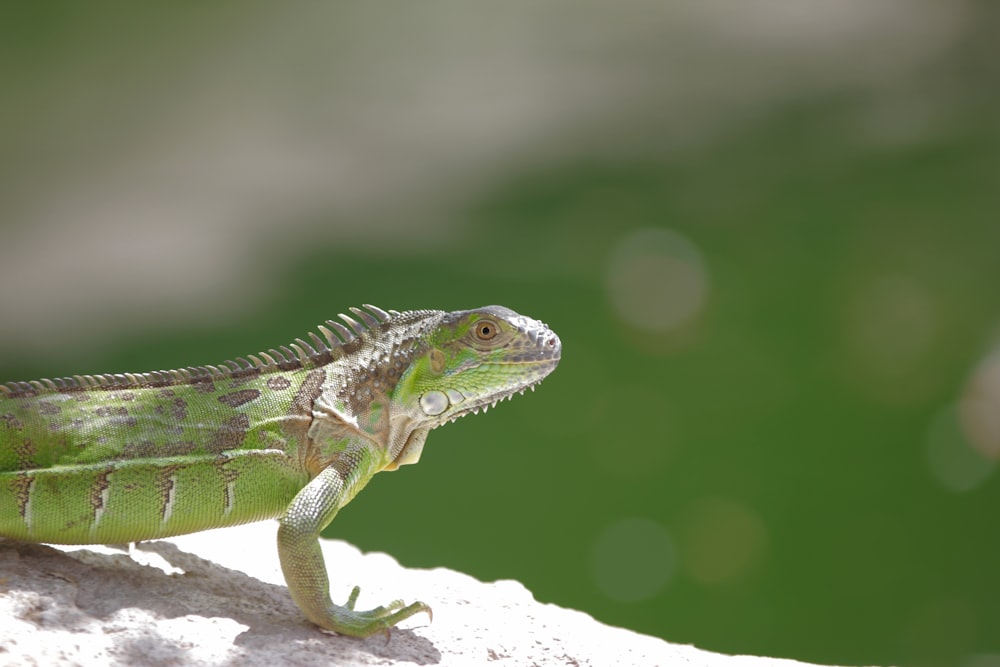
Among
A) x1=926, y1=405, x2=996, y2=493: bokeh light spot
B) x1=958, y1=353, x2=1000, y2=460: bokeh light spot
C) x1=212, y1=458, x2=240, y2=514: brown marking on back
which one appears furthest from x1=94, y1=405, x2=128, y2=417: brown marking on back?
x1=958, y1=353, x2=1000, y2=460: bokeh light spot

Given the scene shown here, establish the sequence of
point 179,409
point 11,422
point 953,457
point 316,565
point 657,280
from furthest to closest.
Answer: point 657,280
point 953,457
point 179,409
point 11,422
point 316,565

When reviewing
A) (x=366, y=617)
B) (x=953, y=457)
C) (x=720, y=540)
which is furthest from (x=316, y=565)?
(x=953, y=457)

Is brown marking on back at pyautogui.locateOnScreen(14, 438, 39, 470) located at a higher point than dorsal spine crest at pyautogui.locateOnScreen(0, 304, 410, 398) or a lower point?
lower

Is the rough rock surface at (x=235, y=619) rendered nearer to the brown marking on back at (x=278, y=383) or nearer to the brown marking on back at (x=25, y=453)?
the brown marking on back at (x=25, y=453)

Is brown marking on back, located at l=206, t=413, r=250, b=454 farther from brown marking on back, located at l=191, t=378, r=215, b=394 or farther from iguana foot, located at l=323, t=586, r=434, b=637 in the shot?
iguana foot, located at l=323, t=586, r=434, b=637

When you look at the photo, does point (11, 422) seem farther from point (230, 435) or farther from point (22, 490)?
point (230, 435)

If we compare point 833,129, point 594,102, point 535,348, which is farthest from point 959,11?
point 535,348
